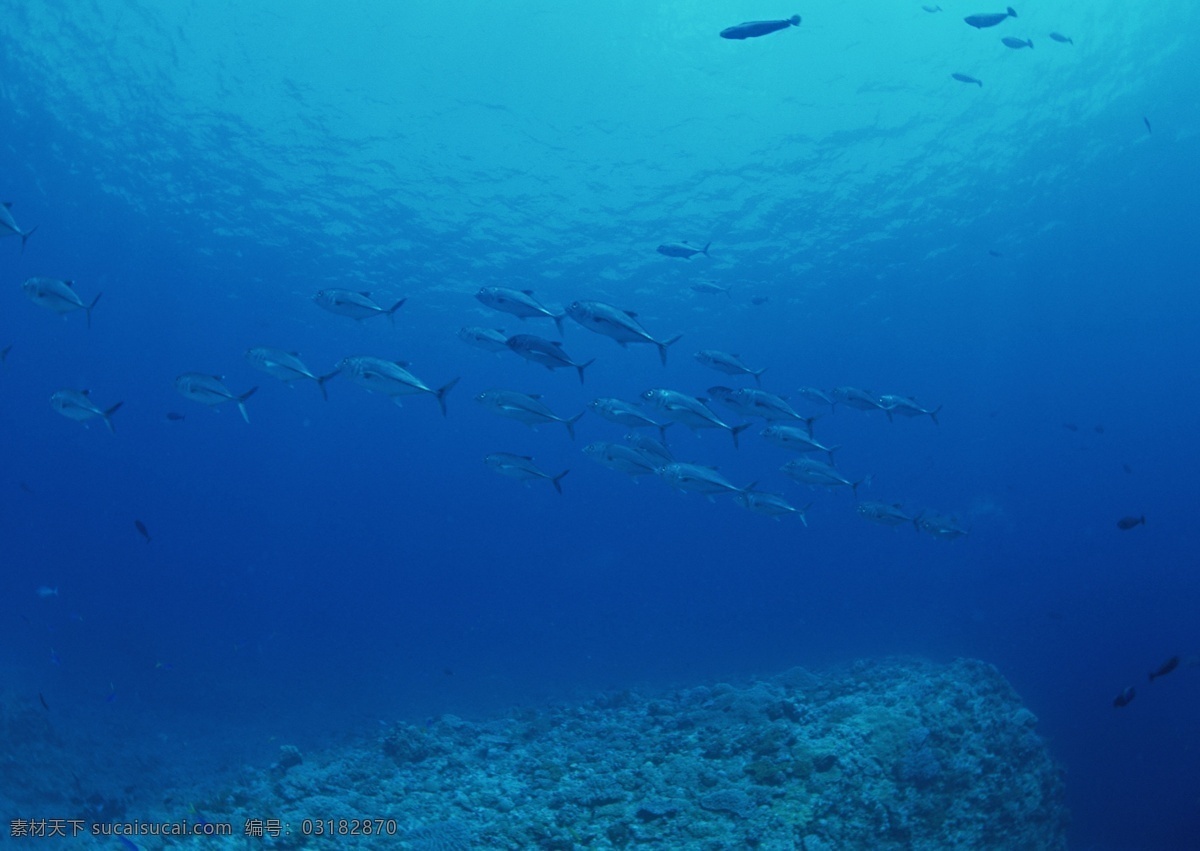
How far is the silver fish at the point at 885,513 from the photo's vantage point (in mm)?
9922

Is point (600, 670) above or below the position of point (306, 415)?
below

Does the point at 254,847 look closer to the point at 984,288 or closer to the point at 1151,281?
the point at 984,288

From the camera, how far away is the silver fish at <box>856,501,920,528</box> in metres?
9.92

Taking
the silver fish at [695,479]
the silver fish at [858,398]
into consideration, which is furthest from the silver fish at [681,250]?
the silver fish at [695,479]

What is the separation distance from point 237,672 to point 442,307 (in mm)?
24279

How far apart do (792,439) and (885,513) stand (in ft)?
7.52

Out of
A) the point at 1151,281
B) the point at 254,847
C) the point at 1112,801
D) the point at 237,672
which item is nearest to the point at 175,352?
the point at 237,672

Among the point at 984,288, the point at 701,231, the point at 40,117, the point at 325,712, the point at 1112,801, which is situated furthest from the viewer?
the point at 984,288

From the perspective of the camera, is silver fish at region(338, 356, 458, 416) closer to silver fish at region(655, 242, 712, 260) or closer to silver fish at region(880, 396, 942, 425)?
silver fish at region(655, 242, 712, 260)

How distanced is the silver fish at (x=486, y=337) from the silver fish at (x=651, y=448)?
212 centimetres

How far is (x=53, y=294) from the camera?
7.82 metres

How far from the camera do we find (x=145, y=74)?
2488cm

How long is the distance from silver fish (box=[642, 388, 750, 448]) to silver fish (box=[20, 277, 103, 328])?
6908mm

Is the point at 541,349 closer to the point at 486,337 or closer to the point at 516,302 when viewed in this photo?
the point at 516,302
